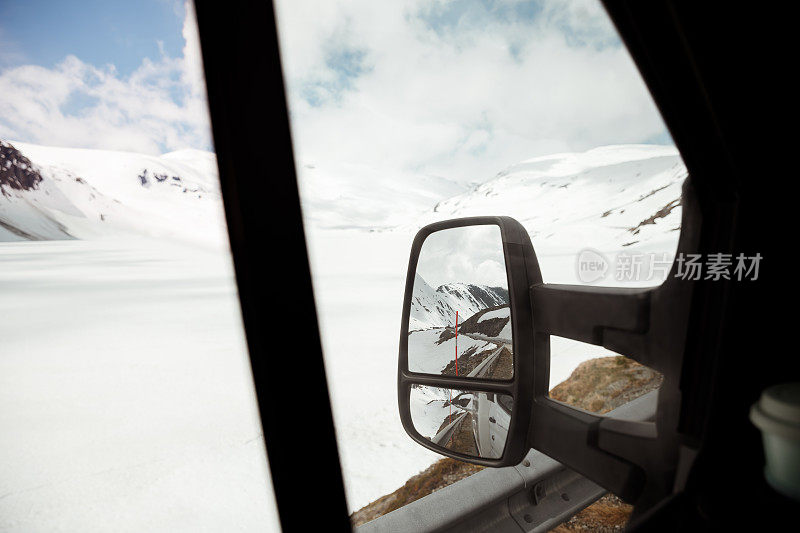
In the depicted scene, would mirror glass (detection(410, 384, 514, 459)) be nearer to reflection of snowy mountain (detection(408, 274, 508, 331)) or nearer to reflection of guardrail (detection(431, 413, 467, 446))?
reflection of guardrail (detection(431, 413, 467, 446))

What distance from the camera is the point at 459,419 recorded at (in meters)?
1.65

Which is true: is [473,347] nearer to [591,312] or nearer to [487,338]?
[487,338]

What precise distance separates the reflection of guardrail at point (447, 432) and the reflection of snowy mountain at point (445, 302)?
0.38 meters

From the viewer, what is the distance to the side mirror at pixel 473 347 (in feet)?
4.50

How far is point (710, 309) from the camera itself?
0.90 meters

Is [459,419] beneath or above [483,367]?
beneath

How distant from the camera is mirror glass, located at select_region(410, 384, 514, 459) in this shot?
154cm

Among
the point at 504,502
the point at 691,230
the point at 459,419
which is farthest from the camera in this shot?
the point at 504,502

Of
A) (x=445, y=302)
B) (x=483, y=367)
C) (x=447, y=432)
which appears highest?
(x=445, y=302)

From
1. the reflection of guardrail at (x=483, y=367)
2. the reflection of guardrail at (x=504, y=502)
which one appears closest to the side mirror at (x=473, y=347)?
the reflection of guardrail at (x=483, y=367)

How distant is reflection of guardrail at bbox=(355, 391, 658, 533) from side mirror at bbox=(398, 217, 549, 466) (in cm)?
30

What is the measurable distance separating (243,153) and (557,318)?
102 cm

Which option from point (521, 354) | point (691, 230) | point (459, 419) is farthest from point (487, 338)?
point (691, 230)

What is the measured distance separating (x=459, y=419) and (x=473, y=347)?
12.1 inches
